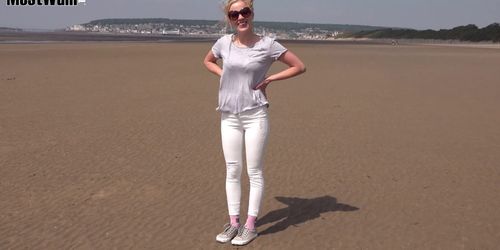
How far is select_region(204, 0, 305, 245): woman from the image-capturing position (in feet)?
12.0

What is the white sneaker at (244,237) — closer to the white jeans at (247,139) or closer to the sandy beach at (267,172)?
the sandy beach at (267,172)

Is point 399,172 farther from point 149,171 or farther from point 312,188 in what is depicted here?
point 149,171

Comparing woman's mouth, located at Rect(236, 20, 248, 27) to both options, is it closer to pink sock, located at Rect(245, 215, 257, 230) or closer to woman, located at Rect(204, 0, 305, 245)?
woman, located at Rect(204, 0, 305, 245)

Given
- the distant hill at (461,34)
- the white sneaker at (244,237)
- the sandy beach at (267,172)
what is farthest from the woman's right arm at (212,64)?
the distant hill at (461,34)

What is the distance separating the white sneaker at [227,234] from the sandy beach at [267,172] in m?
0.09

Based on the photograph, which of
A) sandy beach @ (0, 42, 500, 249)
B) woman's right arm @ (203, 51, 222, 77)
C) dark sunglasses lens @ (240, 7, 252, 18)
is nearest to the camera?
dark sunglasses lens @ (240, 7, 252, 18)

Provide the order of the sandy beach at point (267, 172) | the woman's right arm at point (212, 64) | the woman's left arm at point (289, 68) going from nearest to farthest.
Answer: the woman's left arm at point (289, 68) < the woman's right arm at point (212, 64) < the sandy beach at point (267, 172)

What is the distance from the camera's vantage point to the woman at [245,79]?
12.0ft

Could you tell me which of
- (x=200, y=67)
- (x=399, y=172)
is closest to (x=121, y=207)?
(x=399, y=172)

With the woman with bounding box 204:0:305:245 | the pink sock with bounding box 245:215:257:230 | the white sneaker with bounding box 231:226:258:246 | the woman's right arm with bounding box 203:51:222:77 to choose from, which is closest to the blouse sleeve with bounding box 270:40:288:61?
the woman with bounding box 204:0:305:245

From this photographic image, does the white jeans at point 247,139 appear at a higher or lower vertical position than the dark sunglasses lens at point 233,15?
lower

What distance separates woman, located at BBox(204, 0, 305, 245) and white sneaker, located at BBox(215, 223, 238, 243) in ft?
1.76

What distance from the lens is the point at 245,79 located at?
3707 millimetres

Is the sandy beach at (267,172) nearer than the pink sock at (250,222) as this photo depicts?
No
